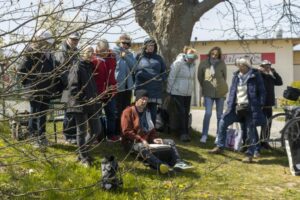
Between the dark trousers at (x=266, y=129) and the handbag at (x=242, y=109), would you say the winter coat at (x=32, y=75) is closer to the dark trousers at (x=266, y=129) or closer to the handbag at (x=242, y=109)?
the handbag at (x=242, y=109)

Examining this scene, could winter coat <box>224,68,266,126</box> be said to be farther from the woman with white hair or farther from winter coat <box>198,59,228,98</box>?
winter coat <box>198,59,228,98</box>

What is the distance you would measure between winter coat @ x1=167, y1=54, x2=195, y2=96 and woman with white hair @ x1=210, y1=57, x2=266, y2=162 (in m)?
0.79

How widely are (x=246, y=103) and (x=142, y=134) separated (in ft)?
6.66

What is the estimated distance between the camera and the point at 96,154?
301 inches

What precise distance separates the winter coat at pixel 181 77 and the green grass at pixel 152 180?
1246 mm

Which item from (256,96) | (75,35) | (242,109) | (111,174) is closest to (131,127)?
(111,174)

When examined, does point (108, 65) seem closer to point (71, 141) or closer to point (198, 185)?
point (71, 141)

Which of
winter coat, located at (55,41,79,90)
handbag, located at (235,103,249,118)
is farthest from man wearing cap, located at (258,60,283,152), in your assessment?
winter coat, located at (55,41,79,90)

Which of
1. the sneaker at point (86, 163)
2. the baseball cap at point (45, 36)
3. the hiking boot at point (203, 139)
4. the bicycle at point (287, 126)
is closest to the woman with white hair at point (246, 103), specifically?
the bicycle at point (287, 126)

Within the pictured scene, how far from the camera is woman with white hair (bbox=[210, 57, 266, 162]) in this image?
27.3 feet

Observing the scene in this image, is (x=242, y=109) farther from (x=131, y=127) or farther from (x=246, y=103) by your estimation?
(x=131, y=127)

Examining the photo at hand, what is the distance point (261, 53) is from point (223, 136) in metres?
24.7

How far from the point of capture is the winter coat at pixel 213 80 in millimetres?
9180

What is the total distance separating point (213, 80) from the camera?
922 cm
